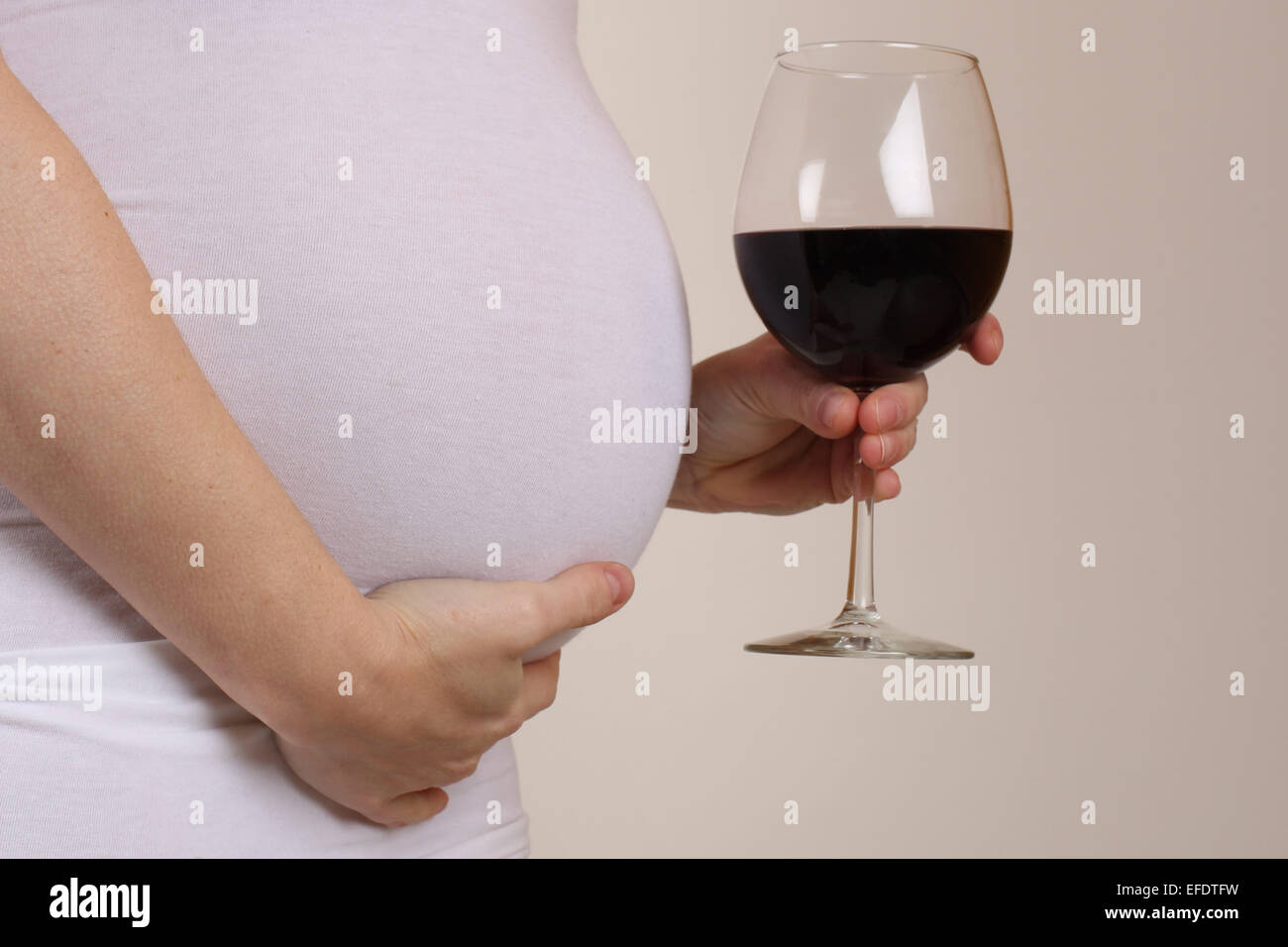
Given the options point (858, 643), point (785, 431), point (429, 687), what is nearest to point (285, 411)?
point (429, 687)

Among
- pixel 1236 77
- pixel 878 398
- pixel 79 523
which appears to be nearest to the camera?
pixel 79 523

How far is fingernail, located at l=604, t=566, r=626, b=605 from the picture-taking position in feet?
2.53

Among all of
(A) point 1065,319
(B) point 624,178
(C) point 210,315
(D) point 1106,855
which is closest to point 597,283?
(B) point 624,178

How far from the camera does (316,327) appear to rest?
65cm

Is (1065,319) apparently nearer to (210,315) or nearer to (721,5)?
(721,5)

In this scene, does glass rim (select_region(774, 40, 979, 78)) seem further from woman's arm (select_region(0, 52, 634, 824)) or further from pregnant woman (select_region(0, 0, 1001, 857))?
woman's arm (select_region(0, 52, 634, 824))

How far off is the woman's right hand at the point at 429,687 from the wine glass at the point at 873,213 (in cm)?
15

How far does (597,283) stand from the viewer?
2.47 ft

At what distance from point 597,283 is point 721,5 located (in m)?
1.48

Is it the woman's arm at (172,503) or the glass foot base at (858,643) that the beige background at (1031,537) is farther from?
the woman's arm at (172,503)

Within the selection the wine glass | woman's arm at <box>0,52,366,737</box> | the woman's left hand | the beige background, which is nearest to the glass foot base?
the wine glass

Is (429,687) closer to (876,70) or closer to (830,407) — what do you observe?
(830,407)

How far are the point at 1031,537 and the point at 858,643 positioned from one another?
4.57 ft

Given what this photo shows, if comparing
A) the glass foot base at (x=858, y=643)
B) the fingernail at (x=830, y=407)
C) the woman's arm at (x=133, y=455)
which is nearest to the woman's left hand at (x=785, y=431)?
the fingernail at (x=830, y=407)
